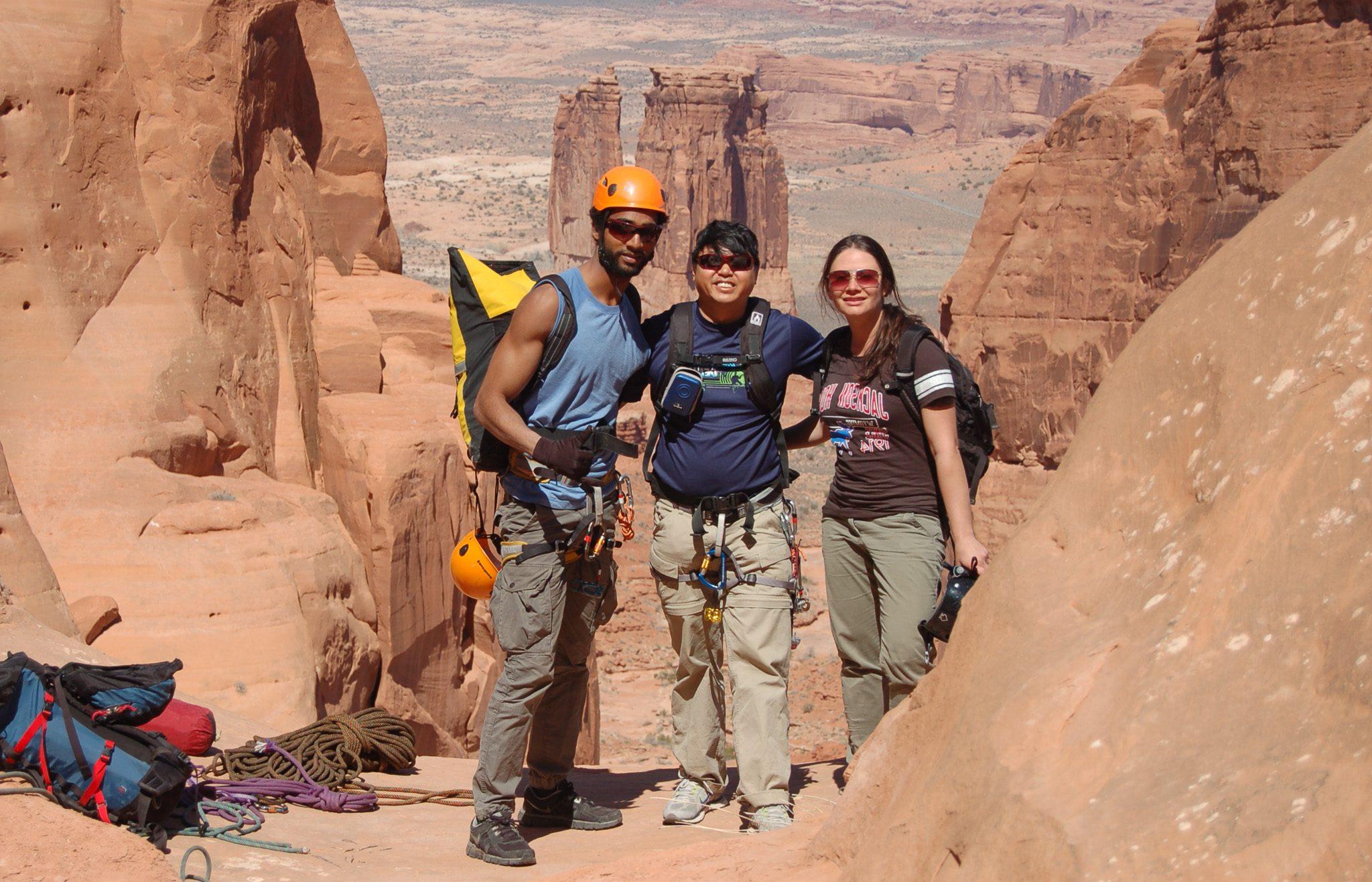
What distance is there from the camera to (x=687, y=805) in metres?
4.84

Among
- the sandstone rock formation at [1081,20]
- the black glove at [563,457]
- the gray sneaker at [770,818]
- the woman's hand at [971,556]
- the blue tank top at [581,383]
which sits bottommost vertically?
the gray sneaker at [770,818]

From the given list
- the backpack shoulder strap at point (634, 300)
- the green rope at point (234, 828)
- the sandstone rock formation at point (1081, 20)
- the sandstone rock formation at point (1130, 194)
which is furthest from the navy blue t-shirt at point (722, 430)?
the sandstone rock formation at point (1081, 20)

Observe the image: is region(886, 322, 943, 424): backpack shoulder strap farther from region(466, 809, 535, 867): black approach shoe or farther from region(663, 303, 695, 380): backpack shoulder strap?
region(466, 809, 535, 867): black approach shoe

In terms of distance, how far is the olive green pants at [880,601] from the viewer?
467cm

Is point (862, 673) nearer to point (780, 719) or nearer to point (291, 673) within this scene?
point (780, 719)

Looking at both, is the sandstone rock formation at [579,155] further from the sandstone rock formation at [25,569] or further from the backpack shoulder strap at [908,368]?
the backpack shoulder strap at [908,368]

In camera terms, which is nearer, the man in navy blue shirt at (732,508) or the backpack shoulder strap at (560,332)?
the backpack shoulder strap at (560,332)

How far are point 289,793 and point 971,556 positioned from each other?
262 cm

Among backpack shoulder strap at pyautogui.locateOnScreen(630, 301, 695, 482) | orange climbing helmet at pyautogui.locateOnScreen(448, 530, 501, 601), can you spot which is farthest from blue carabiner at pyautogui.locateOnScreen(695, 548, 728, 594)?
orange climbing helmet at pyautogui.locateOnScreen(448, 530, 501, 601)

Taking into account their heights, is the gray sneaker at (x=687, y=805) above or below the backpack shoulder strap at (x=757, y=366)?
below

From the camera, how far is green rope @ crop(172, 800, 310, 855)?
14.4 ft

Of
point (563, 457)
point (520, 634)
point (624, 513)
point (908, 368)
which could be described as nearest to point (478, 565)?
point (520, 634)

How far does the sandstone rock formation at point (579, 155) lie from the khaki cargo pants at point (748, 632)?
4761 centimetres

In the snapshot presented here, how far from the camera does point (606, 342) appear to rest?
14.8ft
